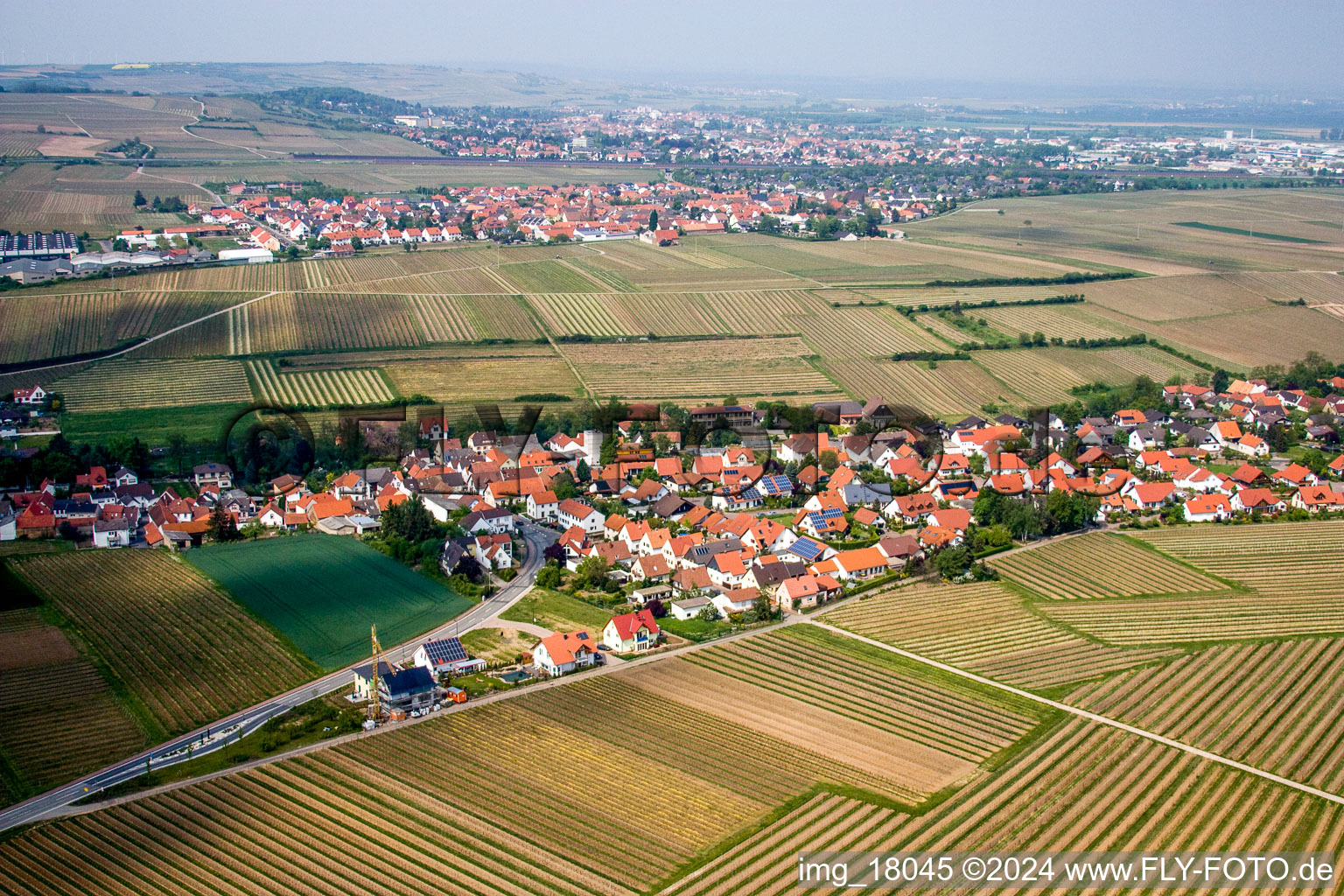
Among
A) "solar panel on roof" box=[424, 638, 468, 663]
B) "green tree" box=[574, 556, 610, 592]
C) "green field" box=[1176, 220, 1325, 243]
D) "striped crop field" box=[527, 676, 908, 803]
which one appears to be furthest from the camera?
"green field" box=[1176, 220, 1325, 243]

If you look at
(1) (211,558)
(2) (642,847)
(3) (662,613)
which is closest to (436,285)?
(1) (211,558)

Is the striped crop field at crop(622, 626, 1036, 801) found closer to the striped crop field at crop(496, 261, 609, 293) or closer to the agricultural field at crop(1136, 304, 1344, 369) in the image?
Answer: the agricultural field at crop(1136, 304, 1344, 369)

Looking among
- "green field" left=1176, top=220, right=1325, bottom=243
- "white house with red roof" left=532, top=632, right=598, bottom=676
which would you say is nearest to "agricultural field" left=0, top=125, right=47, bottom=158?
"green field" left=1176, top=220, right=1325, bottom=243

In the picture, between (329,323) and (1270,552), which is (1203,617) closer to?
(1270,552)

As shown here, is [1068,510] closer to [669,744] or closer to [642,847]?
[669,744]

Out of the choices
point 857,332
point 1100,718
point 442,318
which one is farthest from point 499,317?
point 1100,718

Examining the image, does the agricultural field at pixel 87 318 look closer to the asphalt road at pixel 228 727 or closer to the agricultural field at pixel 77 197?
the agricultural field at pixel 77 197
